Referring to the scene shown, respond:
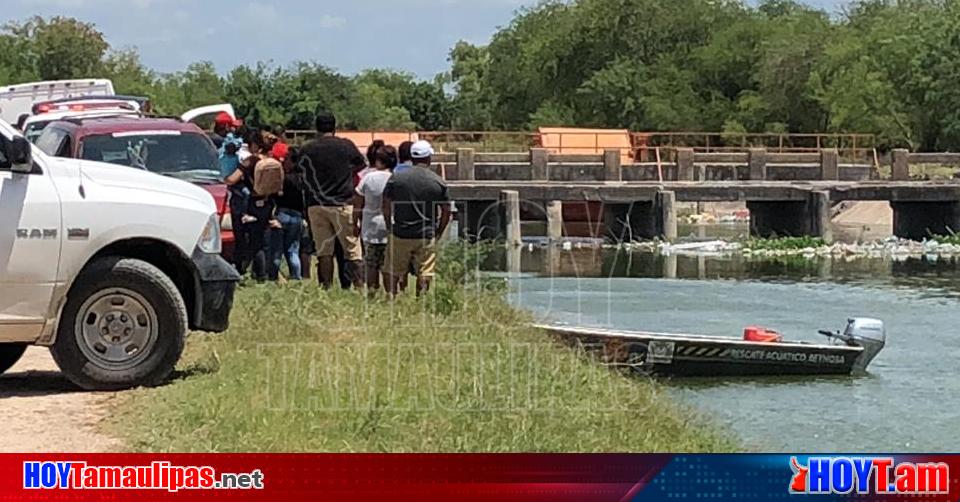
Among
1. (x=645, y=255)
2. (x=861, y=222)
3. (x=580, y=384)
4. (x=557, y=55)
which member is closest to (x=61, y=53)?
(x=557, y=55)

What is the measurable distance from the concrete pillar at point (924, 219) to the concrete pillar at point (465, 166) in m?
13.7

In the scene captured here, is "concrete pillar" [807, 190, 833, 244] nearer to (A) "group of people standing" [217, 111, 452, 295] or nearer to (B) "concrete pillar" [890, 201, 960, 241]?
(B) "concrete pillar" [890, 201, 960, 241]

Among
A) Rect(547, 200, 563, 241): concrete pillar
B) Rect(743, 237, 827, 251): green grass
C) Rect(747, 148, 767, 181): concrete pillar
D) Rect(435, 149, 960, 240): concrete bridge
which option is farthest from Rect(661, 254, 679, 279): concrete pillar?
Rect(747, 148, 767, 181): concrete pillar

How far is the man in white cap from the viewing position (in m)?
13.6

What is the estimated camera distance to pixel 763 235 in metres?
51.2

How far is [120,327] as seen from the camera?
33.2ft

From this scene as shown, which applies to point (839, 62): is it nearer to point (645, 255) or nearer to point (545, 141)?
point (545, 141)

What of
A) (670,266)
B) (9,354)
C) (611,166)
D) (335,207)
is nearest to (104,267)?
(9,354)

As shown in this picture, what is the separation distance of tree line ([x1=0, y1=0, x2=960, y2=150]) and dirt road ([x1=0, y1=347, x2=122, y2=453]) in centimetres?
5802

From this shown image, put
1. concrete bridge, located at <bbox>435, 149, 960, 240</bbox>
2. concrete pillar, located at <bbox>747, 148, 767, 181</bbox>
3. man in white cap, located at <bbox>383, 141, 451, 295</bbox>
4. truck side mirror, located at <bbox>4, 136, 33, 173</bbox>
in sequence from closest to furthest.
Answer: truck side mirror, located at <bbox>4, 136, 33, 173</bbox>, man in white cap, located at <bbox>383, 141, 451, 295</bbox>, concrete bridge, located at <bbox>435, 149, 960, 240</bbox>, concrete pillar, located at <bbox>747, 148, 767, 181</bbox>

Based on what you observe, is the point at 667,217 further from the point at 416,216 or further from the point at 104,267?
the point at 104,267

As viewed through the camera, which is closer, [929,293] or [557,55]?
[929,293]

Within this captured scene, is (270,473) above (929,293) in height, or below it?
above

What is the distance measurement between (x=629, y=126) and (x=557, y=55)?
9.80 metres
